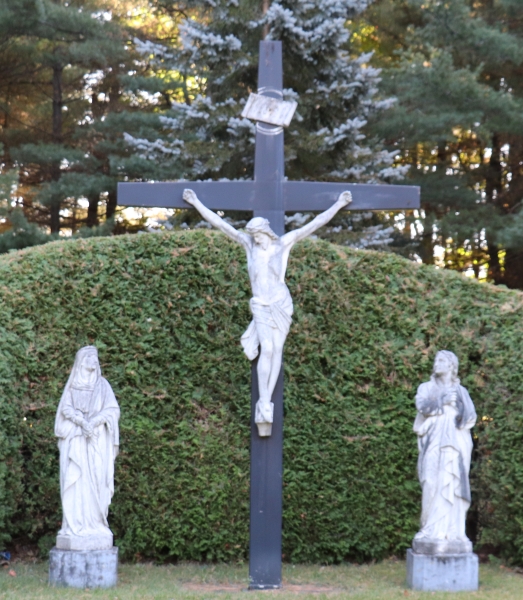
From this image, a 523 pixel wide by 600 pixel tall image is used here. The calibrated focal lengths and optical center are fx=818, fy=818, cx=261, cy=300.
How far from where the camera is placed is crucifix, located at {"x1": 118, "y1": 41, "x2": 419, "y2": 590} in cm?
642

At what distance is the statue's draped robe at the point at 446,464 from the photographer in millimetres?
6664

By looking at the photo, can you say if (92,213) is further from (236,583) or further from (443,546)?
(443,546)

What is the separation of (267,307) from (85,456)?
6.49 feet

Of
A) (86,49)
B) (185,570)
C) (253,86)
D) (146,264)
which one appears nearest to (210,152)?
(253,86)

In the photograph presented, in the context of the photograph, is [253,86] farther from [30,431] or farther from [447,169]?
[30,431]

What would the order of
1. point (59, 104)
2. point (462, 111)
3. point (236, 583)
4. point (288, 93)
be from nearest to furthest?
point (236, 583)
point (288, 93)
point (462, 111)
point (59, 104)

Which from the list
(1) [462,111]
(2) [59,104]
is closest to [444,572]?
(1) [462,111]

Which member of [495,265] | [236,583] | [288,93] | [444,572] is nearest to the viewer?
[444,572]

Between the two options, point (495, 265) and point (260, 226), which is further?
point (495, 265)

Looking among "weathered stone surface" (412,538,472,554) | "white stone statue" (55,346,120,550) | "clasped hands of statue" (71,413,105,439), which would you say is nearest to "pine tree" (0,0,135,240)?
"white stone statue" (55,346,120,550)

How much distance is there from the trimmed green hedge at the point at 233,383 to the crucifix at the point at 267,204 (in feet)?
4.94

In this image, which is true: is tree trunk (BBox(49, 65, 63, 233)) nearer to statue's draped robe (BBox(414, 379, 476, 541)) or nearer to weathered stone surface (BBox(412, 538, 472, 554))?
statue's draped robe (BBox(414, 379, 476, 541))

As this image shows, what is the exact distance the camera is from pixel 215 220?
6484 millimetres

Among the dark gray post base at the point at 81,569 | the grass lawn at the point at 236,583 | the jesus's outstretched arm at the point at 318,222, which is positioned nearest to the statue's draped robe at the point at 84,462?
the dark gray post base at the point at 81,569
